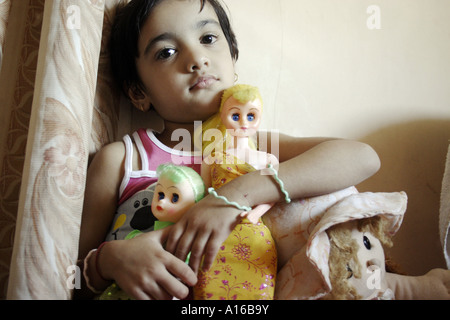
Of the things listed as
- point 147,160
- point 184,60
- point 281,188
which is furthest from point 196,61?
point 281,188

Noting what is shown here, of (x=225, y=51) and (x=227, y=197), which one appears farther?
(x=225, y=51)

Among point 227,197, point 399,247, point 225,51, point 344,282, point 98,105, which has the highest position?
point 225,51

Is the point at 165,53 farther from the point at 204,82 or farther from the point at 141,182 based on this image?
the point at 141,182

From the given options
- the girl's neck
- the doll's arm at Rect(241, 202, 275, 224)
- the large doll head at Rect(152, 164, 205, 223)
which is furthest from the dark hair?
the doll's arm at Rect(241, 202, 275, 224)

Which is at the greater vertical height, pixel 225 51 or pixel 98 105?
pixel 225 51

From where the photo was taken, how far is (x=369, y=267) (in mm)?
607

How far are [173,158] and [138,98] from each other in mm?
222

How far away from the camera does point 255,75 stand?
112cm

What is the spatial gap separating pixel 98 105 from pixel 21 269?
0.45 metres

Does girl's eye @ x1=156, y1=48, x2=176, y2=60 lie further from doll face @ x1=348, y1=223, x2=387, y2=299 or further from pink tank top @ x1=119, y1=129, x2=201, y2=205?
doll face @ x1=348, y1=223, x2=387, y2=299
